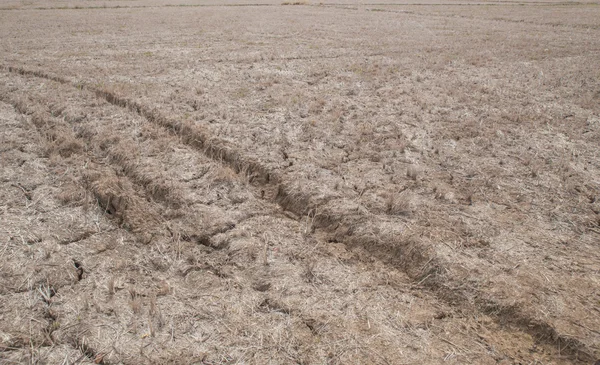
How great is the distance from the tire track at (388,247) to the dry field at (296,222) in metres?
0.02

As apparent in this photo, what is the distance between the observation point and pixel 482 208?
4.78 meters

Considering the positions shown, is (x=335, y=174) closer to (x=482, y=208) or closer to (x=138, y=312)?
(x=482, y=208)

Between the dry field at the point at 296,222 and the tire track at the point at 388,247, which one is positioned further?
the tire track at the point at 388,247

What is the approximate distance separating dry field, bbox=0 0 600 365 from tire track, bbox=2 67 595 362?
18 mm

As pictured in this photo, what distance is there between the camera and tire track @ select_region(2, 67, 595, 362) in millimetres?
3268

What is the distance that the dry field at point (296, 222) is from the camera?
316cm

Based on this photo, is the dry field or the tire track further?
the tire track

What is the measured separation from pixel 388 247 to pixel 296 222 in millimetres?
1064

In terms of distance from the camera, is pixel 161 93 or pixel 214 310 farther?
pixel 161 93

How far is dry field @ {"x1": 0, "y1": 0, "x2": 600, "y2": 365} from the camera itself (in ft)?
10.4

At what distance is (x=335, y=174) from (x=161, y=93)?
16.5 feet

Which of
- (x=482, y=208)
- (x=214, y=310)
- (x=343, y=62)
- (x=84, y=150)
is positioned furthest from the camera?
(x=343, y=62)

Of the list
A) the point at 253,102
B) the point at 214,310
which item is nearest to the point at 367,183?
the point at 214,310

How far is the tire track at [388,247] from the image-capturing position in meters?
3.27
